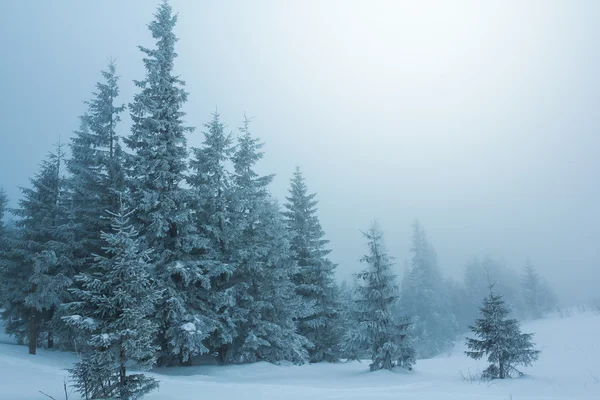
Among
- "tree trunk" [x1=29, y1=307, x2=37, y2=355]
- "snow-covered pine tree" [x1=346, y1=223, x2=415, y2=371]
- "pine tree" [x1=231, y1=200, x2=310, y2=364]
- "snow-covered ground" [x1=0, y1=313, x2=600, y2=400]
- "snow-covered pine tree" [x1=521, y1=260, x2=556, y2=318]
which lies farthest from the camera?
"snow-covered pine tree" [x1=521, y1=260, x2=556, y2=318]

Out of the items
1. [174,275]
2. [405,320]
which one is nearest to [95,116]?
[174,275]

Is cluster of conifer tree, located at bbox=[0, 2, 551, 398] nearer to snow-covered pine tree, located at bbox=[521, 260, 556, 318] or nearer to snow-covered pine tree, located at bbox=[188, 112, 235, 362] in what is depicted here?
snow-covered pine tree, located at bbox=[188, 112, 235, 362]

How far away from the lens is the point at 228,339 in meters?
17.7

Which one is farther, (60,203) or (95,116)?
(60,203)

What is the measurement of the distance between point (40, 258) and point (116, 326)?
524 inches

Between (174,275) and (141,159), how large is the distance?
6503mm

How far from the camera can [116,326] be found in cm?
804

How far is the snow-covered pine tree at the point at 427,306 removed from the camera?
49013mm

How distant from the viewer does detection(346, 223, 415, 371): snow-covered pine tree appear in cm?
1847

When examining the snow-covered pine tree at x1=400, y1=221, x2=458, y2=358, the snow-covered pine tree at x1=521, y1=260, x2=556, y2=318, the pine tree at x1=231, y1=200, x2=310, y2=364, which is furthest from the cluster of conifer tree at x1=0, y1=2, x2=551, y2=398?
the snow-covered pine tree at x1=521, y1=260, x2=556, y2=318

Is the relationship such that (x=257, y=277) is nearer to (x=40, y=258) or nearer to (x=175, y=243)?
(x=175, y=243)

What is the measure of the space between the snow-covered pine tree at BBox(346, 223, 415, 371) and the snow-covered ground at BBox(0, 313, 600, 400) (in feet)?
4.12

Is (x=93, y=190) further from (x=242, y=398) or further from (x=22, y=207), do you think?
(x=242, y=398)

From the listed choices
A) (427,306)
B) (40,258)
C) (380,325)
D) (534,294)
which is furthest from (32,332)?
(534,294)
